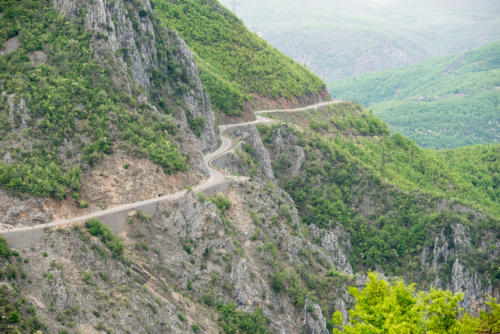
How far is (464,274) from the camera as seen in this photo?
8119 centimetres

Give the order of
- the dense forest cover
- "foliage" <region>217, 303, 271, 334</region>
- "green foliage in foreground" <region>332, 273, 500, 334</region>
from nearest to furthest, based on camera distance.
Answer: "green foliage in foreground" <region>332, 273, 500, 334</region> → "foliage" <region>217, 303, 271, 334</region> → the dense forest cover

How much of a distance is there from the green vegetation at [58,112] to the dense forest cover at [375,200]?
36205mm

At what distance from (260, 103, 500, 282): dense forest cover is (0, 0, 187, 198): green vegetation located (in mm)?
36205

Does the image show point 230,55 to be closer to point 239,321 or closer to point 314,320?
point 314,320

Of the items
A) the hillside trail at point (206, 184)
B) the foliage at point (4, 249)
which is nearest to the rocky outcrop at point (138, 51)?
the hillside trail at point (206, 184)

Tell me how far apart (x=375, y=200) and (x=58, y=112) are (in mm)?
58793

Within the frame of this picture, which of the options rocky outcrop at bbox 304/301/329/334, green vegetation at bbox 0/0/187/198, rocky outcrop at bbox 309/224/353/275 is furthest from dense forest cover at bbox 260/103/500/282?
green vegetation at bbox 0/0/187/198

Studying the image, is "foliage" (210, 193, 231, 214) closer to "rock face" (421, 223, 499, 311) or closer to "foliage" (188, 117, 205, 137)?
"foliage" (188, 117, 205, 137)

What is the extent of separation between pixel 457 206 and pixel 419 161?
2869 cm

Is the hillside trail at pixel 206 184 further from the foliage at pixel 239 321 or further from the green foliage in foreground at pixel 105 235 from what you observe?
the foliage at pixel 239 321

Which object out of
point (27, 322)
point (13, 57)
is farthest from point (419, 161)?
point (27, 322)

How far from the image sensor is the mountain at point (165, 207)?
43.0 meters

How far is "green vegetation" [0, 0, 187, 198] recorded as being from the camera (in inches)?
1949

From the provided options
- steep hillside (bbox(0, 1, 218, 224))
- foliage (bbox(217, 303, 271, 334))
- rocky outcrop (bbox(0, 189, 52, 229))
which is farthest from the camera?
foliage (bbox(217, 303, 271, 334))
